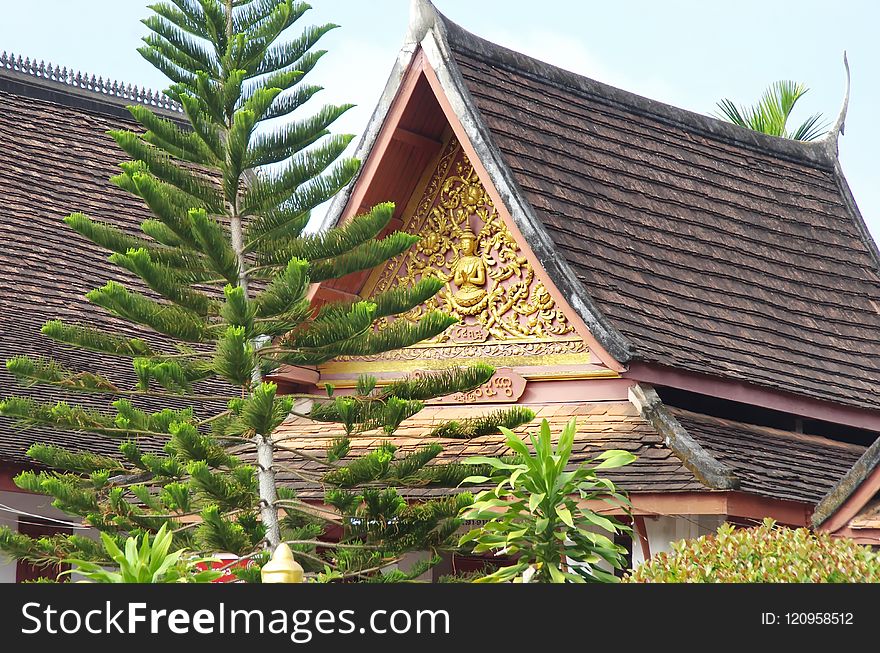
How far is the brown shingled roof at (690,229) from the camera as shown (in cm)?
1083

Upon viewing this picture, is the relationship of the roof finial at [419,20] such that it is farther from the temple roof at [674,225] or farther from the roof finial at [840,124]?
the roof finial at [840,124]

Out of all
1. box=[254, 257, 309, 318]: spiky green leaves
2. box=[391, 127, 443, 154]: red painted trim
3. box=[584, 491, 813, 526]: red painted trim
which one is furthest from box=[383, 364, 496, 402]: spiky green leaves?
box=[391, 127, 443, 154]: red painted trim

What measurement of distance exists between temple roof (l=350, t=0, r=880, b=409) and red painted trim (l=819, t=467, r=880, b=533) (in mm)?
1813

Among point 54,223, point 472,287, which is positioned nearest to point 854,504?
point 472,287

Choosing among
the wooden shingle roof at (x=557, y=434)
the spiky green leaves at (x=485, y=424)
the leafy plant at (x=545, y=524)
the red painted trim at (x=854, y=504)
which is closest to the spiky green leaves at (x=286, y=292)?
the wooden shingle roof at (x=557, y=434)

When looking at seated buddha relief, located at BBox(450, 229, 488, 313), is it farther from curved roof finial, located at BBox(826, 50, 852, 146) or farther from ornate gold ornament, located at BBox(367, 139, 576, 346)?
curved roof finial, located at BBox(826, 50, 852, 146)

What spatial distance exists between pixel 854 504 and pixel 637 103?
17.3 ft

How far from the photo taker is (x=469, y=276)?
36.1 feet

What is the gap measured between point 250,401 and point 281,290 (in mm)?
641

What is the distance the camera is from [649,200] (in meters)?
12.0

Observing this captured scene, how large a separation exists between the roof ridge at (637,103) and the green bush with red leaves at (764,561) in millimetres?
5098
